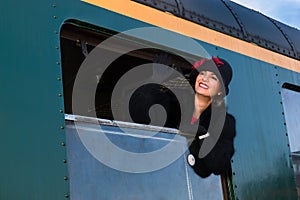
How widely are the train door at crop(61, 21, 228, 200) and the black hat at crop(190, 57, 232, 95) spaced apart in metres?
0.05

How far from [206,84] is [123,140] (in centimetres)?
58

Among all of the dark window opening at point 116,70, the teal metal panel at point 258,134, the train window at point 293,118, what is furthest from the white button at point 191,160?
the train window at point 293,118

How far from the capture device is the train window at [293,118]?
2.93 m

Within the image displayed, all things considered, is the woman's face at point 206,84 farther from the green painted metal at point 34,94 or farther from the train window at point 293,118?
the train window at point 293,118

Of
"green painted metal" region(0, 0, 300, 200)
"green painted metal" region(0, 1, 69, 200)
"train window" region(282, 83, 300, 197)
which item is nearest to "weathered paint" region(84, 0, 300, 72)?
"green painted metal" region(0, 0, 300, 200)

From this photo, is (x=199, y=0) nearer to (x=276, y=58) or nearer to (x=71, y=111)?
(x=276, y=58)

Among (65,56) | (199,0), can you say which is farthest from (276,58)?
(65,56)

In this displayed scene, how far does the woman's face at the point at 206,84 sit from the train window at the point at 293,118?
0.73m

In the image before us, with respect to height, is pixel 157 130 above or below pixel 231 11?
below

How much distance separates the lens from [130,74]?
2559mm

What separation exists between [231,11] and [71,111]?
3.74 feet

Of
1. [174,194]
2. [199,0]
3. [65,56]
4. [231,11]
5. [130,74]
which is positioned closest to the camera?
[174,194]

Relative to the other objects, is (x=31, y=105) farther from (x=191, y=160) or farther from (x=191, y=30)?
(x=191, y=30)

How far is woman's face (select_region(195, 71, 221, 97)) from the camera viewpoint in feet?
7.84
